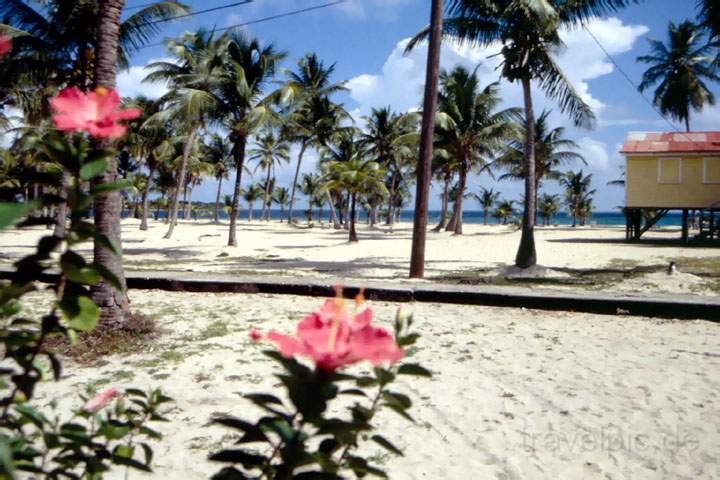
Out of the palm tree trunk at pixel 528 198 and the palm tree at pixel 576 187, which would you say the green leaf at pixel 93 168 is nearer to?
the palm tree trunk at pixel 528 198

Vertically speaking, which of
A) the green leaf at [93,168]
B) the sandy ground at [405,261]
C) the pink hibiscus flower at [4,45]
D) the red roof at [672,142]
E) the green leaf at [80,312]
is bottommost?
the sandy ground at [405,261]

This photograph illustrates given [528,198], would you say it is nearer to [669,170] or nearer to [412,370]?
[412,370]

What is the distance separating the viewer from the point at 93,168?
0.81m

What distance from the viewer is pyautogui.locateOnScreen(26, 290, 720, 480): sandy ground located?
277cm

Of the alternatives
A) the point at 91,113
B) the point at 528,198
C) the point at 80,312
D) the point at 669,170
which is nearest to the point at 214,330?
the point at 80,312

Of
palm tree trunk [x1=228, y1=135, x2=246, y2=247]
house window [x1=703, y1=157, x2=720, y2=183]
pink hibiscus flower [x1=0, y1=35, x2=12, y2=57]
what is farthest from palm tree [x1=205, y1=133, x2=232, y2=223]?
pink hibiscus flower [x1=0, y1=35, x2=12, y2=57]

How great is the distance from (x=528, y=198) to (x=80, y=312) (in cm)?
1156

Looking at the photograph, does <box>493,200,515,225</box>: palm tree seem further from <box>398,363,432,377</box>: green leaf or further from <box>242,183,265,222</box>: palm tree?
<box>398,363,432,377</box>: green leaf

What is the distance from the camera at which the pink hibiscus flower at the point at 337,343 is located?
64 centimetres

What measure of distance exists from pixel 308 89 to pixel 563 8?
22.1 metres

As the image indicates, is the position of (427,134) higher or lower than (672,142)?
lower

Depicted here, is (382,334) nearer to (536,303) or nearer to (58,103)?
(58,103)

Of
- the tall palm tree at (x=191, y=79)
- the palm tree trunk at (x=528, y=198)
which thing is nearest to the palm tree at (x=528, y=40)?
the palm tree trunk at (x=528, y=198)

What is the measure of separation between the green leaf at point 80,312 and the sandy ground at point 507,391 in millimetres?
2004
